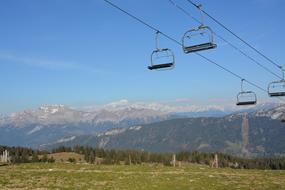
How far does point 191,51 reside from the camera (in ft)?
91.6

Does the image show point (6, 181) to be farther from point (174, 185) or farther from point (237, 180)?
point (237, 180)

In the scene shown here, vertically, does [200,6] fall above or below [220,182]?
above

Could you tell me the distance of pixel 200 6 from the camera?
1119 inches

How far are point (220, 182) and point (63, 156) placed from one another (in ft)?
434

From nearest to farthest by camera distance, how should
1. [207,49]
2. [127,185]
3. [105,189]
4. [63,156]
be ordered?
[207,49]
[105,189]
[127,185]
[63,156]

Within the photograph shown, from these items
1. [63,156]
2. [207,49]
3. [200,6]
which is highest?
[200,6]

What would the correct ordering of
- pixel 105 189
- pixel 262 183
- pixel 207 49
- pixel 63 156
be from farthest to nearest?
1. pixel 63 156
2. pixel 262 183
3. pixel 105 189
4. pixel 207 49

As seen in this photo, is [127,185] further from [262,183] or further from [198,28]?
[198,28]

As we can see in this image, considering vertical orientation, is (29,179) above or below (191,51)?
below

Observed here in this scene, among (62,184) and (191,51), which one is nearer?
(191,51)

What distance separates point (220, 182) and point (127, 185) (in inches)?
444

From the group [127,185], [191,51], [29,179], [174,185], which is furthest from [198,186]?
[191,51]

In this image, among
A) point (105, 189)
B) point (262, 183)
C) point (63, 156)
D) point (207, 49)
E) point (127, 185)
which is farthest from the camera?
point (63, 156)

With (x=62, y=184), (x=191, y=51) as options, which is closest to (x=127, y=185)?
(x=62, y=184)
